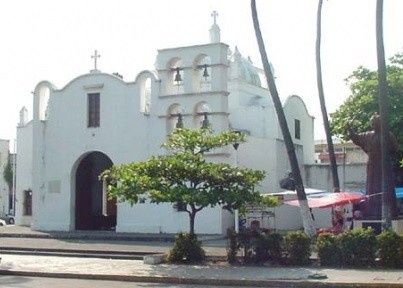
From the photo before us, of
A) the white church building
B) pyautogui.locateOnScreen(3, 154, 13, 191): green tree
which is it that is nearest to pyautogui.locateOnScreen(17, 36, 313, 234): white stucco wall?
the white church building

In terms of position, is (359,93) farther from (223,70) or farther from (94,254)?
(94,254)

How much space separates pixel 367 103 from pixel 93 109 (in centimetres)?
1326

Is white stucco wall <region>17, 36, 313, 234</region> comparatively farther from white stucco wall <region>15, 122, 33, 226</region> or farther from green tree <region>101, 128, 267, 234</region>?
green tree <region>101, 128, 267, 234</region>

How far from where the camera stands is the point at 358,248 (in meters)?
17.7

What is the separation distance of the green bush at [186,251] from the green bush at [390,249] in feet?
17.1

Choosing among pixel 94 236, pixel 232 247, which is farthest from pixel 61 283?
pixel 94 236

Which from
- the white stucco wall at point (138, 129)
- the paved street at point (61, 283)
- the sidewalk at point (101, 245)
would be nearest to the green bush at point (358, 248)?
the paved street at point (61, 283)

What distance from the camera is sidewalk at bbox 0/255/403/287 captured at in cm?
1539

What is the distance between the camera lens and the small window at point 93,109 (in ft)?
112

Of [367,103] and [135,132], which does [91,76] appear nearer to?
[135,132]

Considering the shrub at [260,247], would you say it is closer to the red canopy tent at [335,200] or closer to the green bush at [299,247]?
the green bush at [299,247]

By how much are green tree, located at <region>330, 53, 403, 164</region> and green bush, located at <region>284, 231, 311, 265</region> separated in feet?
41.9

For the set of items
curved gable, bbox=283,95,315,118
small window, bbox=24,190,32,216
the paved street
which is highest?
curved gable, bbox=283,95,315,118

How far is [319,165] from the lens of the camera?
34.4 metres
